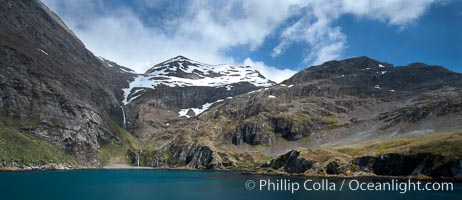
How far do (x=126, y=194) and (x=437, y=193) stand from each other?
77.6 meters

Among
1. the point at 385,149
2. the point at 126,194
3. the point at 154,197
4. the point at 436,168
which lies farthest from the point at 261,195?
the point at 385,149

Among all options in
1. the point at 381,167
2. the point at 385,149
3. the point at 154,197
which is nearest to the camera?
the point at 154,197

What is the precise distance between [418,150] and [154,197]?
122 metres

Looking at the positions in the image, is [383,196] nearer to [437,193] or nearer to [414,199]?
[414,199]

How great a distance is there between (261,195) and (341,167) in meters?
97.3

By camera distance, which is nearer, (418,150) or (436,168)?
(436,168)

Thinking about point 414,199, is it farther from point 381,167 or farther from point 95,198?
point 381,167

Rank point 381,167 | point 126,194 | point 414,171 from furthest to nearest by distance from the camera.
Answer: point 381,167 → point 414,171 → point 126,194

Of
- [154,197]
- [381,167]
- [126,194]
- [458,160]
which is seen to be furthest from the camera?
[381,167]

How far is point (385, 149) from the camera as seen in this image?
187625 mm

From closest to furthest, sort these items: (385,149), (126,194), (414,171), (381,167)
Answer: (126,194) → (414,171) → (381,167) → (385,149)

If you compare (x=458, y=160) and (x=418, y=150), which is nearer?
(x=458, y=160)

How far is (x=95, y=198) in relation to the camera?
84.1 metres

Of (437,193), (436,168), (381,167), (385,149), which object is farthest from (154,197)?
(385,149)
